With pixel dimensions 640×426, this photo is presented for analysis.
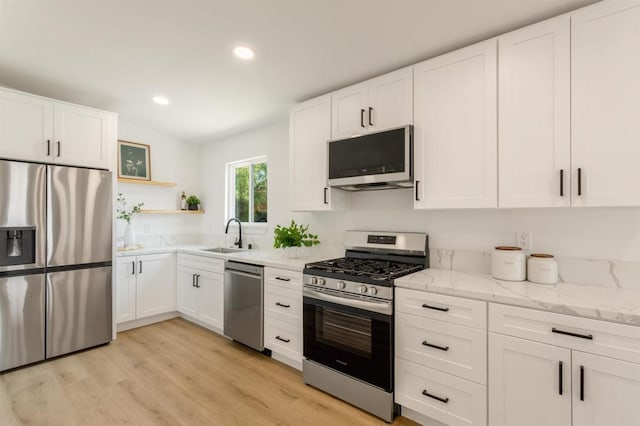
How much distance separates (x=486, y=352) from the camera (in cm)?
166

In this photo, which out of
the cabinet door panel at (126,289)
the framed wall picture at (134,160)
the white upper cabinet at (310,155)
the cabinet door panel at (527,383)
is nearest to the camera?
the cabinet door panel at (527,383)

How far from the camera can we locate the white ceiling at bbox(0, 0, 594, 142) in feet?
6.18

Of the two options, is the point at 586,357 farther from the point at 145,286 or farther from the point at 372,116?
the point at 145,286

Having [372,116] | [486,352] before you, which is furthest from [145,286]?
[486,352]

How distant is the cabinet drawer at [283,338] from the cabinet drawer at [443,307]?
1001 mm

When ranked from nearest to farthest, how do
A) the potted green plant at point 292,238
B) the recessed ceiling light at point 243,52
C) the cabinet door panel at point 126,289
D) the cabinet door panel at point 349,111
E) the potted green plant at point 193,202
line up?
the recessed ceiling light at point 243,52, the cabinet door panel at point 349,111, the potted green plant at point 292,238, the cabinet door panel at point 126,289, the potted green plant at point 193,202

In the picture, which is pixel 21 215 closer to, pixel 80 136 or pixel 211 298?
pixel 80 136

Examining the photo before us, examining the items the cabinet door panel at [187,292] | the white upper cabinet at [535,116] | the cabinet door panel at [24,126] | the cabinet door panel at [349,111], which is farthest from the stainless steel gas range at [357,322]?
the cabinet door panel at [24,126]

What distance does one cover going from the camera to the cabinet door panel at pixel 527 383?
1461 mm

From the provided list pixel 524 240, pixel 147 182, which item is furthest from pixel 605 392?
pixel 147 182

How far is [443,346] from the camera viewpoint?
5.93 feet

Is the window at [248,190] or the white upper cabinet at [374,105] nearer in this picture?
the white upper cabinet at [374,105]

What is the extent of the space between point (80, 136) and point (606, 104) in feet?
13.4

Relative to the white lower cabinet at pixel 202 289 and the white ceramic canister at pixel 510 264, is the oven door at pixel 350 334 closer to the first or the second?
the white ceramic canister at pixel 510 264
